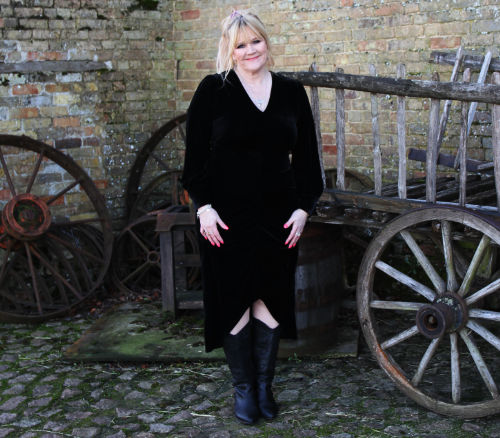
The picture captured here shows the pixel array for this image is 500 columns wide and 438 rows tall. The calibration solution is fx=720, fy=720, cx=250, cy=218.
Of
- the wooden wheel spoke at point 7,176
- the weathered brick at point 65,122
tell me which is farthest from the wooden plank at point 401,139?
the weathered brick at point 65,122

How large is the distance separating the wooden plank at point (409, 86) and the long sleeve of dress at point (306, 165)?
473mm

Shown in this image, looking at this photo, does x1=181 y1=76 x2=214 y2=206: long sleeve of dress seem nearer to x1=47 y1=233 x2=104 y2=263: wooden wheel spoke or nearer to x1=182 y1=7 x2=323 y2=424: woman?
x1=182 y1=7 x2=323 y2=424: woman

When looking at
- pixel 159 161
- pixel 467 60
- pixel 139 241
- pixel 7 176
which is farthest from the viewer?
pixel 159 161

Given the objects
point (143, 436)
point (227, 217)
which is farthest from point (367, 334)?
point (143, 436)

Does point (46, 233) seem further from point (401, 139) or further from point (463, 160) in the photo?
point (463, 160)

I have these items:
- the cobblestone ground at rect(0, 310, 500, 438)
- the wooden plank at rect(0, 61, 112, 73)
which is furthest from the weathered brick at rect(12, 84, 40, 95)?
the cobblestone ground at rect(0, 310, 500, 438)

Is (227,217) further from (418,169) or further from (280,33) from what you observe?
(280,33)

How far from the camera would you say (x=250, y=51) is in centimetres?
339

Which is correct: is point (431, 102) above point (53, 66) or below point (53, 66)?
below

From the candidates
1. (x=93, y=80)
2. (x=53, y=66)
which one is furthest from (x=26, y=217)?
(x=93, y=80)

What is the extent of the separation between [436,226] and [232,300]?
3.71 feet

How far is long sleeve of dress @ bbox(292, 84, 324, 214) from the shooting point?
145 inches

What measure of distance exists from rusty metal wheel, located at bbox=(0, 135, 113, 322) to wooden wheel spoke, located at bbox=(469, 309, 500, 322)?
320 centimetres

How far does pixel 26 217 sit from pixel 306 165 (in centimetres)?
280
